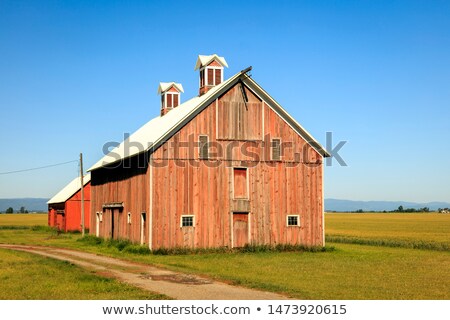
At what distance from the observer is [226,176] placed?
36250 mm

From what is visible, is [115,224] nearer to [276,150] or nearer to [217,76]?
[217,76]

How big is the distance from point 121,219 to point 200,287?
22.2 metres

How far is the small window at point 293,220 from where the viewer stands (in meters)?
37.7

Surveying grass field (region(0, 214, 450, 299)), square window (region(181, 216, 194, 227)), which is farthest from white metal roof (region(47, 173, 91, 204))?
square window (region(181, 216, 194, 227))

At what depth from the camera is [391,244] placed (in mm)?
47188

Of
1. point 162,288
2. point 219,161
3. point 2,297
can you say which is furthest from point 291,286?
point 219,161

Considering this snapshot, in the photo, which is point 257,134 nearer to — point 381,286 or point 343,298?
point 381,286

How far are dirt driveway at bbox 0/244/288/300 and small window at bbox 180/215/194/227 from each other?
18.3 feet

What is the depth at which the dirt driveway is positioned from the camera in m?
18.0

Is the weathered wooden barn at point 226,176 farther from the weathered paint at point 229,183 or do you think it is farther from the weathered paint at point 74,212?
the weathered paint at point 74,212

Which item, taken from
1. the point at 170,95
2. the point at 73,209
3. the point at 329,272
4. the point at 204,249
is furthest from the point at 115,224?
the point at 73,209

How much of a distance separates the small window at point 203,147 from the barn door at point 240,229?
3929mm

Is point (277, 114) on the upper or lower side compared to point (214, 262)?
upper

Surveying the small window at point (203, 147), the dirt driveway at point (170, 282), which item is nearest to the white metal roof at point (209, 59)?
the small window at point (203, 147)
